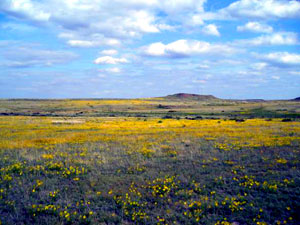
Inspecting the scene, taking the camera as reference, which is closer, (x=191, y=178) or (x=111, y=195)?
(x=111, y=195)

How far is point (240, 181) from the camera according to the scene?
873cm

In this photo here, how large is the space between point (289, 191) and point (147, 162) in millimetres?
6296

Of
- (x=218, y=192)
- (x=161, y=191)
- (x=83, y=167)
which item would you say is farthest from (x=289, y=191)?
(x=83, y=167)

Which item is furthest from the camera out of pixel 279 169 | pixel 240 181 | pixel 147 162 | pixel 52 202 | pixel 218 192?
pixel 147 162

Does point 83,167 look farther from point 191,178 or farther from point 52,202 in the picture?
point 191,178

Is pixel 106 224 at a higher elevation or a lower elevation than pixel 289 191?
lower

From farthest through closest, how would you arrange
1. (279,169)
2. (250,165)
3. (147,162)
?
1. (147,162)
2. (250,165)
3. (279,169)

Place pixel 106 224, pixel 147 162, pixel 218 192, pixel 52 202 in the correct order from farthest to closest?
pixel 147 162 → pixel 218 192 → pixel 52 202 → pixel 106 224

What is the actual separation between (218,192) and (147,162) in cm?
456

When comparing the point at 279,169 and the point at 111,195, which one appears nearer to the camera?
the point at 111,195

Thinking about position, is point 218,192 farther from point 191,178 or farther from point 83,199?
point 83,199

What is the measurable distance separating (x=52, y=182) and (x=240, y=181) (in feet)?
24.1

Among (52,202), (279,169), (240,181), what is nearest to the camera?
(52,202)

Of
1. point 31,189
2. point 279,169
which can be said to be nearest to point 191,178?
point 279,169
